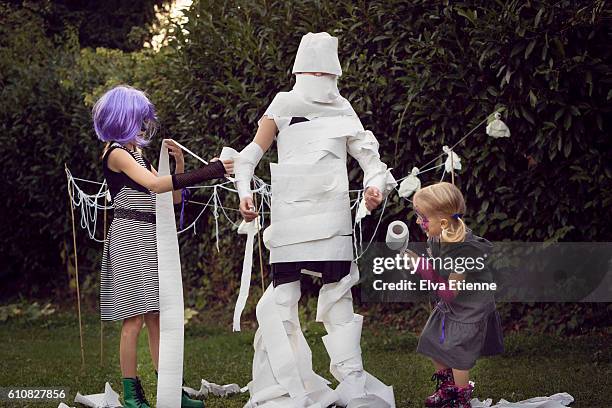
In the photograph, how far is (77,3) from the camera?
14.0m

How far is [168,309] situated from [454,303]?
1.23 metres

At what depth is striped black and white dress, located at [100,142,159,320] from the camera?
14.4 feet

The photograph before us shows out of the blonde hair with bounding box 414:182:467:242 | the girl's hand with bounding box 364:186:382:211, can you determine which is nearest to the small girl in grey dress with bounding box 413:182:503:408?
the blonde hair with bounding box 414:182:467:242

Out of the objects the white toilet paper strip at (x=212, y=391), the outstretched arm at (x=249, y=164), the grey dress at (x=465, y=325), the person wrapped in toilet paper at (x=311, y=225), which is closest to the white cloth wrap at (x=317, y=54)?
the person wrapped in toilet paper at (x=311, y=225)

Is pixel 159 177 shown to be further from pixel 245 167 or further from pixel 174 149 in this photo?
pixel 245 167

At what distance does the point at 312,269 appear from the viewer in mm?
4254

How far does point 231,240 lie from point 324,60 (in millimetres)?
3530

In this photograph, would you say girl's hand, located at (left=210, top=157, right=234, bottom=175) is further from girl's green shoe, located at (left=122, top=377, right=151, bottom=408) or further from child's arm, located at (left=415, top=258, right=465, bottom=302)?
girl's green shoe, located at (left=122, top=377, right=151, bottom=408)

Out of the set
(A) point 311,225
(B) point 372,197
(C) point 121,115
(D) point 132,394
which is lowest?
(D) point 132,394

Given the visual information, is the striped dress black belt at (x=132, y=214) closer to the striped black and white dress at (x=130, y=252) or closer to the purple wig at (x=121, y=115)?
the striped black and white dress at (x=130, y=252)

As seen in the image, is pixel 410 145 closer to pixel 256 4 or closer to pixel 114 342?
pixel 256 4

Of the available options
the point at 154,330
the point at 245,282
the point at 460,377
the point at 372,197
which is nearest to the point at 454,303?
the point at 460,377

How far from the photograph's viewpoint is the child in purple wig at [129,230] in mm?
4391

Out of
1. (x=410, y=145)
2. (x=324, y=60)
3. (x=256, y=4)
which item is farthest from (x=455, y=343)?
(x=256, y=4)
